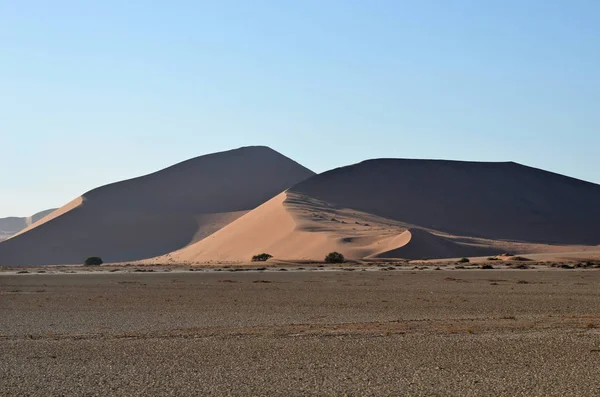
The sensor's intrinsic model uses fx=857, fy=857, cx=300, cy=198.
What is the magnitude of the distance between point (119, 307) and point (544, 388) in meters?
15.1

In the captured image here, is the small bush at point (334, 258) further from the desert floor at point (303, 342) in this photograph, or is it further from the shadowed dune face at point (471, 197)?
the shadowed dune face at point (471, 197)

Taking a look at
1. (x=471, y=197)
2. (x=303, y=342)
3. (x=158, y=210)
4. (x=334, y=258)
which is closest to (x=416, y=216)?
(x=471, y=197)

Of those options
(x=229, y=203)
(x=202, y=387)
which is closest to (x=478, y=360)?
(x=202, y=387)

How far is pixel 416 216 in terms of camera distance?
94.9 metres

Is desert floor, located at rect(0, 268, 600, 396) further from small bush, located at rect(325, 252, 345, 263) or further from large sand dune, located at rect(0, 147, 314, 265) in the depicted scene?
large sand dune, located at rect(0, 147, 314, 265)

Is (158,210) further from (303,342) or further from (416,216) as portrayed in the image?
(303,342)

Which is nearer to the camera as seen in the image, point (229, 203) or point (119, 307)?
point (119, 307)

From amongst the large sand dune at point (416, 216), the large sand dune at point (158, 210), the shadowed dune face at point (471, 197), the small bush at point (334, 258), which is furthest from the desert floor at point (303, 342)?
the large sand dune at point (158, 210)

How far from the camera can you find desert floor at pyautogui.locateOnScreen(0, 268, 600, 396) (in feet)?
39.1

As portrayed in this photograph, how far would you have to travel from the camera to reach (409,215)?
9494 centimetres

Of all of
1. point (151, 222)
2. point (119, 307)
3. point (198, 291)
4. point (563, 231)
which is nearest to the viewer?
point (119, 307)

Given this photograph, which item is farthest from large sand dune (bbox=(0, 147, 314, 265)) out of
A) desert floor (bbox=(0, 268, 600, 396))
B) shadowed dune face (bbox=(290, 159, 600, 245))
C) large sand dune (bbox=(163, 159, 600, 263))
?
desert floor (bbox=(0, 268, 600, 396))

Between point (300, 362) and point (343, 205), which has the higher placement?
point (343, 205)

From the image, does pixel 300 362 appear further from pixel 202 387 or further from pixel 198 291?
pixel 198 291
